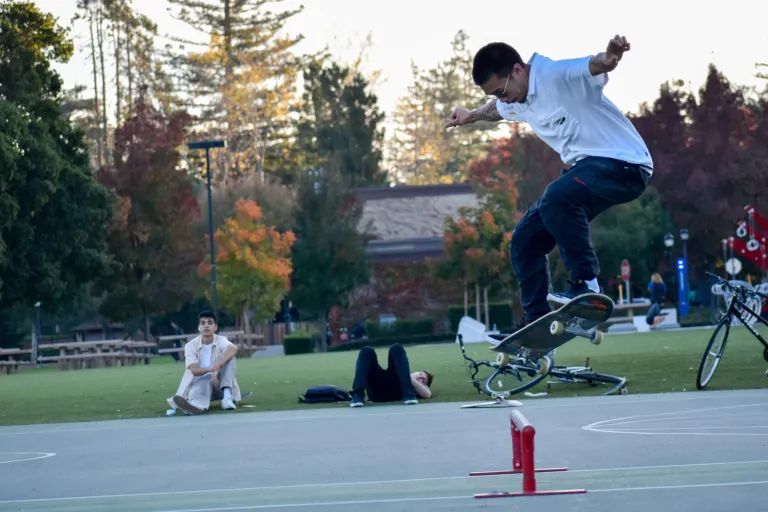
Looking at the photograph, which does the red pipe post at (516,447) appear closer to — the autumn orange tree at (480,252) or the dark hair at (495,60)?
the dark hair at (495,60)

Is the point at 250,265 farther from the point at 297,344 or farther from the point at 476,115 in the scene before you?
the point at 476,115

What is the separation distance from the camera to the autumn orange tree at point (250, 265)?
56.0 metres

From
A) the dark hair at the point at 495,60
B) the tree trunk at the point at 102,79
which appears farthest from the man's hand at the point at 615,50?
the tree trunk at the point at 102,79

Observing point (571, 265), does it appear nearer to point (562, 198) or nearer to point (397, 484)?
point (562, 198)

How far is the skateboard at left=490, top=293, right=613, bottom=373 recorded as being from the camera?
777 cm

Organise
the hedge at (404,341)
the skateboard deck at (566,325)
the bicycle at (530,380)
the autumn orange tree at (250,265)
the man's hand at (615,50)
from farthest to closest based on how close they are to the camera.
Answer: the autumn orange tree at (250,265) < the hedge at (404,341) < the bicycle at (530,380) < the skateboard deck at (566,325) < the man's hand at (615,50)

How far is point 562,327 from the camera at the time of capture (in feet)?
26.2

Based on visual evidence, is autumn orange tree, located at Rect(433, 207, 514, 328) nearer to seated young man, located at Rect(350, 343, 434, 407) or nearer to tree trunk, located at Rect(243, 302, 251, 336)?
tree trunk, located at Rect(243, 302, 251, 336)

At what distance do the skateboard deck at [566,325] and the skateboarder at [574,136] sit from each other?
0.42 ft

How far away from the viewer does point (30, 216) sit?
4800 cm

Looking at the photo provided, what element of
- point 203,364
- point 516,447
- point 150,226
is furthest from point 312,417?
point 150,226

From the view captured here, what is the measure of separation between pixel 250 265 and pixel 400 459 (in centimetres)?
4613

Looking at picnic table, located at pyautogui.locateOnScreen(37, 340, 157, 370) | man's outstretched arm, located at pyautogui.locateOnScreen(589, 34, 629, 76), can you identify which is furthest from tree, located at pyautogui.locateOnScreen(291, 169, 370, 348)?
man's outstretched arm, located at pyautogui.locateOnScreen(589, 34, 629, 76)

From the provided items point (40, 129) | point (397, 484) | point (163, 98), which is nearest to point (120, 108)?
point (163, 98)
